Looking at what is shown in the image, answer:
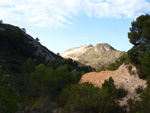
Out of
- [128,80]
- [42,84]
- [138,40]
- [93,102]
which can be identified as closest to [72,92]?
[93,102]

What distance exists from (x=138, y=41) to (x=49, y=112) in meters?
15.5

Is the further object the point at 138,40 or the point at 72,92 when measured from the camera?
the point at 138,40

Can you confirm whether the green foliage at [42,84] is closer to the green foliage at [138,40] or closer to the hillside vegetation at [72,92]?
the hillside vegetation at [72,92]

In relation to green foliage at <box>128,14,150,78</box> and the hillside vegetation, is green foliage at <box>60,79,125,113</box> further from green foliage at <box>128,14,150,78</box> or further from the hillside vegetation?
green foliage at <box>128,14,150,78</box>

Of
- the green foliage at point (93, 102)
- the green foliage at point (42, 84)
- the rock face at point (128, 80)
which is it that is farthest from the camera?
the green foliage at point (42, 84)

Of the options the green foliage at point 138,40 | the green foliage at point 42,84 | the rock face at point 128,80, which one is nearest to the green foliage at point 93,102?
the rock face at point 128,80

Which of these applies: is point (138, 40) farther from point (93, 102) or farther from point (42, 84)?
point (42, 84)

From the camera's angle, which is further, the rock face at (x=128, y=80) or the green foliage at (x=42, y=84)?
the green foliage at (x=42, y=84)

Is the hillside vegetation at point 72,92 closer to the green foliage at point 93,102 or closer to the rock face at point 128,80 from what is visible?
the green foliage at point 93,102

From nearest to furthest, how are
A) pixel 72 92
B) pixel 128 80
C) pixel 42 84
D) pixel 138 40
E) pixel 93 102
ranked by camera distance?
pixel 93 102 → pixel 72 92 → pixel 138 40 → pixel 42 84 → pixel 128 80

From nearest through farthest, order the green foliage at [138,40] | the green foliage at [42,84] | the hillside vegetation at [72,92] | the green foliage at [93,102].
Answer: the hillside vegetation at [72,92]
the green foliage at [93,102]
the green foliage at [138,40]
the green foliage at [42,84]

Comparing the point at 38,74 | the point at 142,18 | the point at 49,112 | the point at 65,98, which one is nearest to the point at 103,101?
the point at 49,112

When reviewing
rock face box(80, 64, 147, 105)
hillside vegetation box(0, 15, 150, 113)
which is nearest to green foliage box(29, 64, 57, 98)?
hillside vegetation box(0, 15, 150, 113)

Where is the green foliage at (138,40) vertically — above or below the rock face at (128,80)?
above
